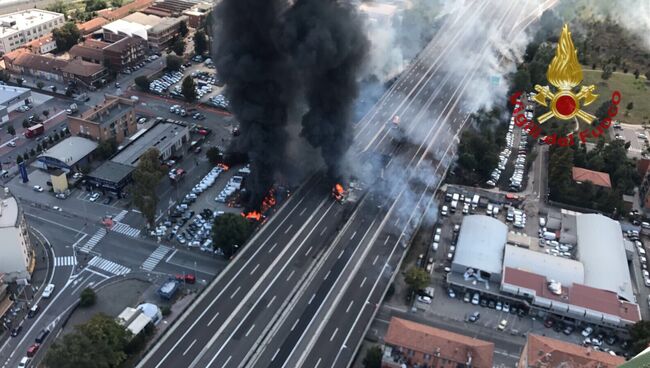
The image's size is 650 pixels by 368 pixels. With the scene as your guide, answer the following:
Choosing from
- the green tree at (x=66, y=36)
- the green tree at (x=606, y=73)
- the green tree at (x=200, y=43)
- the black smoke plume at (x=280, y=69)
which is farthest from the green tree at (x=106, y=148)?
the green tree at (x=606, y=73)

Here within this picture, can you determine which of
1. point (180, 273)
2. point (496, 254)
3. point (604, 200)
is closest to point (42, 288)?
point (180, 273)

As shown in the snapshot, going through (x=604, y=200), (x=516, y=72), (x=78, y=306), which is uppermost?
(x=516, y=72)

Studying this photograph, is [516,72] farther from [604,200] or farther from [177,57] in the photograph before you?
[177,57]

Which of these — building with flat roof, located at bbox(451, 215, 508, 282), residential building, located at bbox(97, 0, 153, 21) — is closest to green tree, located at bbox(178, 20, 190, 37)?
residential building, located at bbox(97, 0, 153, 21)

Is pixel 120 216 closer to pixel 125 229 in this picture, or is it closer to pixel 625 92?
pixel 125 229

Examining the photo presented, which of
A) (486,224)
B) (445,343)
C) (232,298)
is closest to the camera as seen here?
(445,343)

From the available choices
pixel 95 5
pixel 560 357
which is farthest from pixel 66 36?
pixel 560 357

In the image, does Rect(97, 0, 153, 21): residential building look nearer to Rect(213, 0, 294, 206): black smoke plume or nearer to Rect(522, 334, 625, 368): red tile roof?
Rect(213, 0, 294, 206): black smoke plume
